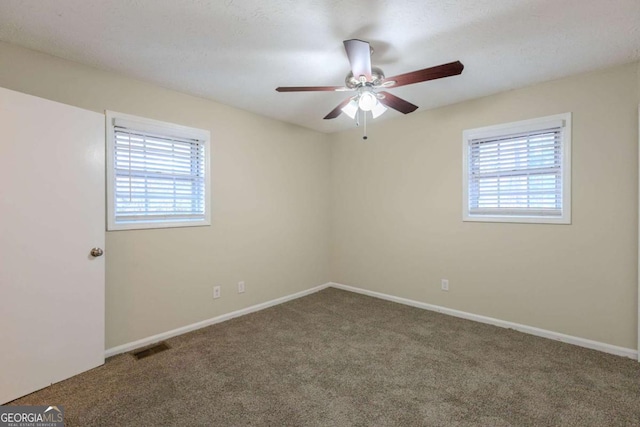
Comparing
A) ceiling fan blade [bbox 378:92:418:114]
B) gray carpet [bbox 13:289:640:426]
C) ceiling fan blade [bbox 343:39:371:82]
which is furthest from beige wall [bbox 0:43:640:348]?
ceiling fan blade [bbox 343:39:371:82]

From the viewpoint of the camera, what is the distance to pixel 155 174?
2.83 meters

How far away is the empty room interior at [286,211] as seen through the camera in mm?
1878

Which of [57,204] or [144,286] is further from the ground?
[57,204]

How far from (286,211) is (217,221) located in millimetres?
1004

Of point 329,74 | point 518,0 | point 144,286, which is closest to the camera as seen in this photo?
point 518,0

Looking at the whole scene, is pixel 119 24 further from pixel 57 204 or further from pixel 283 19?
pixel 57 204

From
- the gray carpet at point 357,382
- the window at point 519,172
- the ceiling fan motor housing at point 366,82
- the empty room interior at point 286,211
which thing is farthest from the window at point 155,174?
the window at point 519,172

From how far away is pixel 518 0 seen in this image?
1688 millimetres

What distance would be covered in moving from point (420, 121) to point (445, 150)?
0.48 meters

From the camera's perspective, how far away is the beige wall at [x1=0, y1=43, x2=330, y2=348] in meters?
2.46

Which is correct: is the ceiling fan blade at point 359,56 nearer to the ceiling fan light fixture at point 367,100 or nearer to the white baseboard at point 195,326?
the ceiling fan light fixture at point 367,100

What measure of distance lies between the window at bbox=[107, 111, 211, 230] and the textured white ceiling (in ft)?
1.53

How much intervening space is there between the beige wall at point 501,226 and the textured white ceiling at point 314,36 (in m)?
0.37

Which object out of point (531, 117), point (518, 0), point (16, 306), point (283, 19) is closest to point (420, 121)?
point (531, 117)
